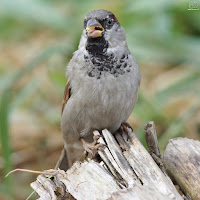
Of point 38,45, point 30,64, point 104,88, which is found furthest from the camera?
point 38,45

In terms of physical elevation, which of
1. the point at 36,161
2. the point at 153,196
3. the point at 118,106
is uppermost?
the point at 118,106

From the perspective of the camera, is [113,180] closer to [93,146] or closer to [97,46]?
[93,146]

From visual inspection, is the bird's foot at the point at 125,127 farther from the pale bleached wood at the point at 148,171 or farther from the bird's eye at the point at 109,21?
the bird's eye at the point at 109,21

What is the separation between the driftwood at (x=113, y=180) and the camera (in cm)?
263

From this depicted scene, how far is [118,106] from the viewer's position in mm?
3379

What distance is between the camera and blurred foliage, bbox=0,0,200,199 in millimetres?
4793

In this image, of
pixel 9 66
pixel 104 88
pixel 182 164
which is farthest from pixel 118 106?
pixel 9 66

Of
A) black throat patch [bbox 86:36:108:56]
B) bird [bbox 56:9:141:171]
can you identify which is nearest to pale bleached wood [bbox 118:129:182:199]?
bird [bbox 56:9:141:171]

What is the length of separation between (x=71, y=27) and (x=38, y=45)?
1.38m

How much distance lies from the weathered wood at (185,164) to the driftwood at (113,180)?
139 millimetres

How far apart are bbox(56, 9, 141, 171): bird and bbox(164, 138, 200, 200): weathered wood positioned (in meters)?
0.55

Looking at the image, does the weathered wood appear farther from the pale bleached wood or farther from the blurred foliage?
the blurred foliage

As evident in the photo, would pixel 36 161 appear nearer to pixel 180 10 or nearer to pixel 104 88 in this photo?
pixel 104 88

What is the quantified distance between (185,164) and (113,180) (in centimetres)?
52
